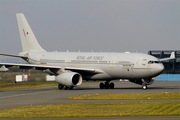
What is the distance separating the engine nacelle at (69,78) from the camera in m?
41.3

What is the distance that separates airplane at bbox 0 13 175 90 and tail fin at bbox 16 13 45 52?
3.13m

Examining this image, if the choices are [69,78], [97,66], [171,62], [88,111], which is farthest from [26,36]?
[171,62]

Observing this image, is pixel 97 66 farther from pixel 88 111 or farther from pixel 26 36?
pixel 88 111

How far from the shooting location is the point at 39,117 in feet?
63.2

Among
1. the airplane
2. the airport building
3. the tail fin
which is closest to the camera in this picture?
Result: the airplane

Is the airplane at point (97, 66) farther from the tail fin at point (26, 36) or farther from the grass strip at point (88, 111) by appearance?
the grass strip at point (88, 111)

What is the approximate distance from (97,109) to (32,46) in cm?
3365

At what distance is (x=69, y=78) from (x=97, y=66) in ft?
15.3

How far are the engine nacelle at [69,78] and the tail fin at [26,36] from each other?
13027 millimetres

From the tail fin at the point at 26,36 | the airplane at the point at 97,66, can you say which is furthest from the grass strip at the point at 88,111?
the tail fin at the point at 26,36

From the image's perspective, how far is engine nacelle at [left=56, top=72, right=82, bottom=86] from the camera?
41344mm

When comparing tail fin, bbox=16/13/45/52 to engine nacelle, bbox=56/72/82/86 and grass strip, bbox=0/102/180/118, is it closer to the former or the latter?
engine nacelle, bbox=56/72/82/86

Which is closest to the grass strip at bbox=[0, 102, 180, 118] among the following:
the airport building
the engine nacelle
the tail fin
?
the engine nacelle

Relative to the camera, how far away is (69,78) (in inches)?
1623
